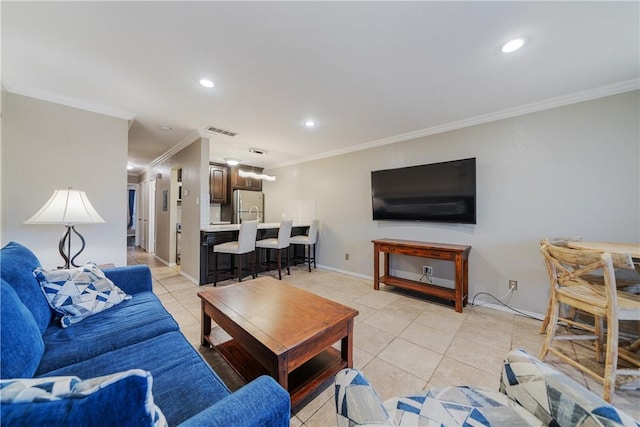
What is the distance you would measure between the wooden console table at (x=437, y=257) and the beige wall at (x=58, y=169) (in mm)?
3404

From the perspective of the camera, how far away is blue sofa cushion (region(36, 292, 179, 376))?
1.15m

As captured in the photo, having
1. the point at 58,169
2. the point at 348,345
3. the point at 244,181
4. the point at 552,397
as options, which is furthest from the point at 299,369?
the point at 244,181

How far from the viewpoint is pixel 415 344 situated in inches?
82.7

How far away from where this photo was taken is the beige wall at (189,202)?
370 centimetres

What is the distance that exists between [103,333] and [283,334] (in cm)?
101

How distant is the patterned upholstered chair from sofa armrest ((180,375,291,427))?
19 centimetres

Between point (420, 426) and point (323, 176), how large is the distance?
4268mm

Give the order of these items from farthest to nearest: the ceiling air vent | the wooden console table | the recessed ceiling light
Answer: the ceiling air vent → the wooden console table → the recessed ceiling light

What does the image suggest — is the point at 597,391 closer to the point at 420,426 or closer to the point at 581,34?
the point at 420,426

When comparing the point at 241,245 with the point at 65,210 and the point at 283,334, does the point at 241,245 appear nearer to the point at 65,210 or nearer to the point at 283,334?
the point at 65,210

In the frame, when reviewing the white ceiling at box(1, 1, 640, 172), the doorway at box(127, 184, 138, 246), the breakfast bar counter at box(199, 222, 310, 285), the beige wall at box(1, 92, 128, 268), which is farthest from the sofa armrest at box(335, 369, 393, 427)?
the doorway at box(127, 184, 138, 246)

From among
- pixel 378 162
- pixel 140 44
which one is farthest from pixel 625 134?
pixel 140 44

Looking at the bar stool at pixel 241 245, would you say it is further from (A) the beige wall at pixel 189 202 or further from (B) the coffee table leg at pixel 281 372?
(B) the coffee table leg at pixel 281 372

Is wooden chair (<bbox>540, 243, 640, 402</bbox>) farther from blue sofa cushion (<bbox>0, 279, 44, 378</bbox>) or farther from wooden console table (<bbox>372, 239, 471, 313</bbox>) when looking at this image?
blue sofa cushion (<bbox>0, 279, 44, 378</bbox>)
